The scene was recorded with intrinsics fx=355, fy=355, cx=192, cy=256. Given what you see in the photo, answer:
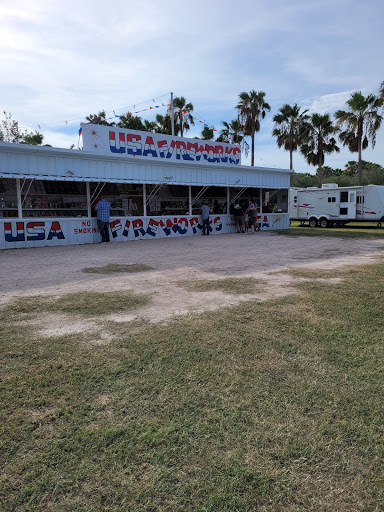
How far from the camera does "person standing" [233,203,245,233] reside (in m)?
19.8

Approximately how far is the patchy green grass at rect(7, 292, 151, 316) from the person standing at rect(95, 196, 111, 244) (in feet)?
29.9

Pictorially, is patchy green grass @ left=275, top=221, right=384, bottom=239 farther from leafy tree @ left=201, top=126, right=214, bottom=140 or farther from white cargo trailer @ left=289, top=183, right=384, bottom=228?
leafy tree @ left=201, top=126, right=214, bottom=140

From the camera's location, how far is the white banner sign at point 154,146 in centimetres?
1529

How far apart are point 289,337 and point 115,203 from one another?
1415cm

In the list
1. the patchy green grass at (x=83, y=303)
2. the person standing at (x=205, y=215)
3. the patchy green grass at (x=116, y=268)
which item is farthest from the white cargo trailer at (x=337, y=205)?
the patchy green grass at (x=83, y=303)

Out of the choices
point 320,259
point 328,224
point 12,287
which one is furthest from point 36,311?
point 328,224

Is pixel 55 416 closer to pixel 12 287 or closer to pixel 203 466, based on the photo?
pixel 203 466

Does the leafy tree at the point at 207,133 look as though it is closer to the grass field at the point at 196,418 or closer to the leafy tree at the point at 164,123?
the leafy tree at the point at 164,123

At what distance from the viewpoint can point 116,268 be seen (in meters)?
8.40

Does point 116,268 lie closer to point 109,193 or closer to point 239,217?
point 109,193

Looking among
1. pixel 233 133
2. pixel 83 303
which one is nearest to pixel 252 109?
pixel 233 133

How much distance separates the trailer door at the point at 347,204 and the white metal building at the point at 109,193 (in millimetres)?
5004

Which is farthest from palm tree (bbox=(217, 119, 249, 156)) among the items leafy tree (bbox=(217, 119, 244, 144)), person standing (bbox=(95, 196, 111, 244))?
person standing (bbox=(95, 196, 111, 244))

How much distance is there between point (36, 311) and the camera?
4852 mm
